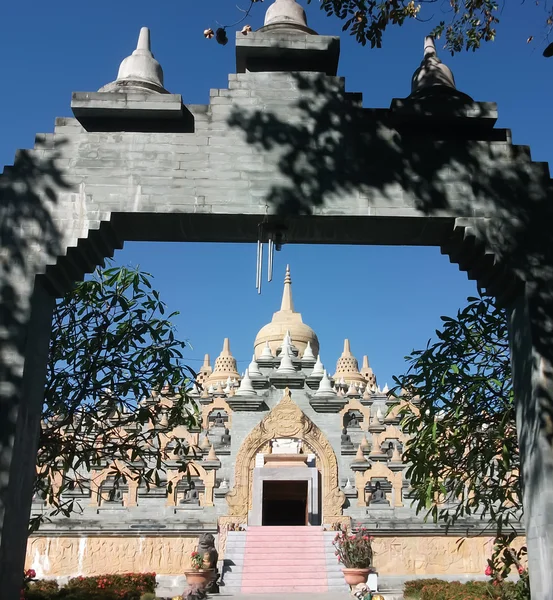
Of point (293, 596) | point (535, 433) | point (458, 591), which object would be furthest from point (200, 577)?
point (535, 433)

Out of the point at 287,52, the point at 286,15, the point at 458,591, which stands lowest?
the point at 458,591

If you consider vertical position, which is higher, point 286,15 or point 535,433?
point 286,15

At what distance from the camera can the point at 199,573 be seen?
1794 cm

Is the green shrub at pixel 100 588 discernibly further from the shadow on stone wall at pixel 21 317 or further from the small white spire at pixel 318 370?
the small white spire at pixel 318 370

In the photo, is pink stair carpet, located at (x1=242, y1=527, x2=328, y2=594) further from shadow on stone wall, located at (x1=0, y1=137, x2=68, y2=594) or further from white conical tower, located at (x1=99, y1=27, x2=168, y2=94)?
white conical tower, located at (x1=99, y1=27, x2=168, y2=94)

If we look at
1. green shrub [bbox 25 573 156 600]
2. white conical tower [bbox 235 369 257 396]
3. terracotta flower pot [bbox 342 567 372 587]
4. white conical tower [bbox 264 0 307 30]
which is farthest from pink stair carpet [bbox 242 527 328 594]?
white conical tower [bbox 264 0 307 30]

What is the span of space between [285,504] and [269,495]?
4.97 ft

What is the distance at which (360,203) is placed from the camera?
745 centimetres

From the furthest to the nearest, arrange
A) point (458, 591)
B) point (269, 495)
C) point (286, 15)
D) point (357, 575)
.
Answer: point (269, 495), point (357, 575), point (458, 591), point (286, 15)

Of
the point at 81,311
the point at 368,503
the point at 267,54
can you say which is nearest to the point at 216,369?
the point at 368,503

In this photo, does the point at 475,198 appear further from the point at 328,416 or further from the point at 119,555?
the point at 328,416

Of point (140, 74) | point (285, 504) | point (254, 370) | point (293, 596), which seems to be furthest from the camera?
point (254, 370)

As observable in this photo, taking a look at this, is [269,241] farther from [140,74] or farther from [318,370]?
[318,370]

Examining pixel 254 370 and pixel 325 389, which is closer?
pixel 325 389
